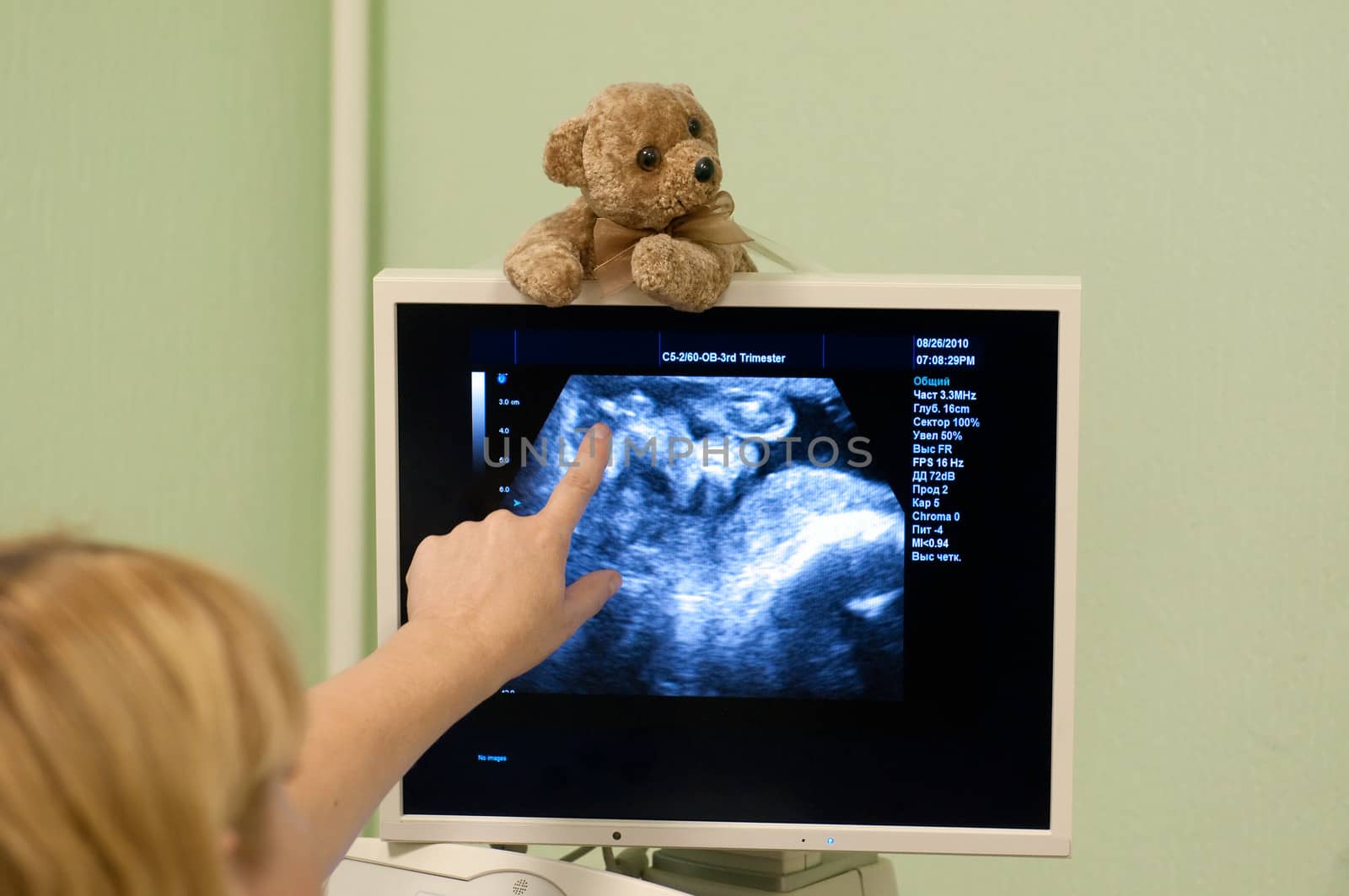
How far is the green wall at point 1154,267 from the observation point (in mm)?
1361

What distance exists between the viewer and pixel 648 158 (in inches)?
39.4

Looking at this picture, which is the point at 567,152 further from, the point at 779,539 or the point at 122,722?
the point at 122,722

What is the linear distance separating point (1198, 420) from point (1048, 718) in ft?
1.75

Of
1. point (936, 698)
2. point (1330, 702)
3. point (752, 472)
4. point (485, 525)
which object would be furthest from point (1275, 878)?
point (485, 525)

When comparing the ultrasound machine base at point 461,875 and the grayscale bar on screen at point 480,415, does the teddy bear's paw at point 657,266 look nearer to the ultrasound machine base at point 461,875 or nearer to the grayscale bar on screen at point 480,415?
the grayscale bar on screen at point 480,415

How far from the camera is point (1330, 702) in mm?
1379

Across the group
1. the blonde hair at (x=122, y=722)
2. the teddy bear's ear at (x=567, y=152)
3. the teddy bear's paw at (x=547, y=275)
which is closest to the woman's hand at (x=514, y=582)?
the teddy bear's paw at (x=547, y=275)

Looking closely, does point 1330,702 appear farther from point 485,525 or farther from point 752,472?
point 485,525

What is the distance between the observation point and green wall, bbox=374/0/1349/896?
4.47 feet

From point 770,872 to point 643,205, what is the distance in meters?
0.63

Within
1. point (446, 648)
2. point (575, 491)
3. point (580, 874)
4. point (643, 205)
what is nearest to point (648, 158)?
point (643, 205)

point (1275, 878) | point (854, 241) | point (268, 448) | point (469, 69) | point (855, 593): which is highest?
point (469, 69)

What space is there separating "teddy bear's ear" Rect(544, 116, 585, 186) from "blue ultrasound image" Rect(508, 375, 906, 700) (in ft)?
0.59

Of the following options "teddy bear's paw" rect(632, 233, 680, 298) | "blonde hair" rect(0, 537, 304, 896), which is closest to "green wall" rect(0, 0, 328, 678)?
"teddy bear's paw" rect(632, 233, 680, 298)
